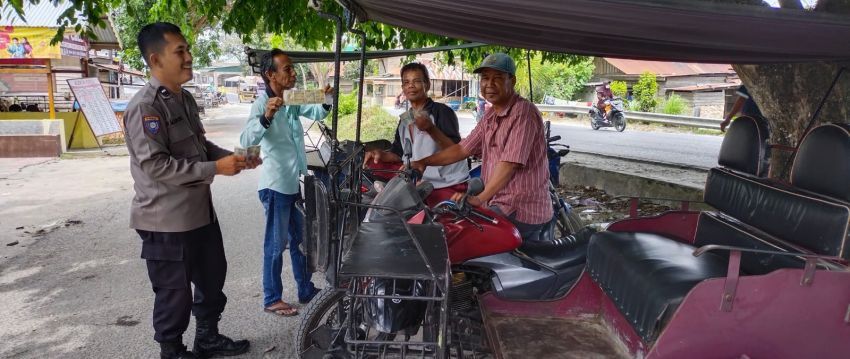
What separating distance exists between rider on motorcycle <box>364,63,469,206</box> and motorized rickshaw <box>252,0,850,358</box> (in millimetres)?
1106

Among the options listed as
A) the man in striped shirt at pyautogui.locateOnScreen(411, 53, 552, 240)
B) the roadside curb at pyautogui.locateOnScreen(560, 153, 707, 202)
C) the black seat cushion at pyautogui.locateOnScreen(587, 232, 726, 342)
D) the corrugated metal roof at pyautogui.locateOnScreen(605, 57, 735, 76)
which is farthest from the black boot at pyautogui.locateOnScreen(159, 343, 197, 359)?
the corrugated metal roof at pyautogui.locateOnScreen(605, 57, 735, 76)

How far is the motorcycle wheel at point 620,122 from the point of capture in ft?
56.9

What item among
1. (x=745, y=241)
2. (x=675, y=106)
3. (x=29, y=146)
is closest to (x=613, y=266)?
(x=745, y=241)

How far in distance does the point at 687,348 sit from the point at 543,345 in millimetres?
818

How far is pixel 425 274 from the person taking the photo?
2.05 metres

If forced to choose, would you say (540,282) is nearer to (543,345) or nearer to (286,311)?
(543,345)

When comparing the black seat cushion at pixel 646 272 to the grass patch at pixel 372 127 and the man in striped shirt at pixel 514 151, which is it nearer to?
the man in striped shirt at pixel 514 151

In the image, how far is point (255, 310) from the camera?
396 centimetres

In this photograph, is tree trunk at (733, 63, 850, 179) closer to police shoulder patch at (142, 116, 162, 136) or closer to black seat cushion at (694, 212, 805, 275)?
black seat cushion at (694, 212, 805, 275)

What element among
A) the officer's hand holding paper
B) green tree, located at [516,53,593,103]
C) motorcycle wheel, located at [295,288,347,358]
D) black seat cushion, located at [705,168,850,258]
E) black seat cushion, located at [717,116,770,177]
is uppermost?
green tree, located at [516,53,593,103]

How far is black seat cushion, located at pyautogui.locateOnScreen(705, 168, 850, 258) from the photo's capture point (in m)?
2.22

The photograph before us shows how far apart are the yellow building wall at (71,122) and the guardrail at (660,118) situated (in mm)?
15270

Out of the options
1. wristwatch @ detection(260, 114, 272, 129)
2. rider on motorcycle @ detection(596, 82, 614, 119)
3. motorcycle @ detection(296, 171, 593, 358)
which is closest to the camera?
motorcycle @ detection(296, 171, 593, 358)

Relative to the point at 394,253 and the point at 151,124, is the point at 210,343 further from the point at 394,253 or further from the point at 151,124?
the point at 394,253
